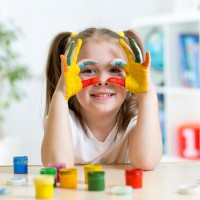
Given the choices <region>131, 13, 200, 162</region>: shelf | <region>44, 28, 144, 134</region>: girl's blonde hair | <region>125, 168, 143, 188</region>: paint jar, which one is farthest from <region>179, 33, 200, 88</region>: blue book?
<region>125, 168, 143, 188</region>: paint jar

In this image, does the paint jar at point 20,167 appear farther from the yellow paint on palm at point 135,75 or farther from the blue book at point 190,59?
the blue book at point 190,59

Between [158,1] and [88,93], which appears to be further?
[158,1]

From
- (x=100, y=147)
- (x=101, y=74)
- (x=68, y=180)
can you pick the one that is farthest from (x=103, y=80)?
(x=68, y=180)

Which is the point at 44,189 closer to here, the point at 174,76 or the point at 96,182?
the point at 96,182

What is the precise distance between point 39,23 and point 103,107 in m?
2.62

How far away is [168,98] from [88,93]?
218 cm

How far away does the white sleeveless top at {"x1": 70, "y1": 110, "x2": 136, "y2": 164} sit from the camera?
55.6 inches

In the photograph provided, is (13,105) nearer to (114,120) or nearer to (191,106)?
(191,106)

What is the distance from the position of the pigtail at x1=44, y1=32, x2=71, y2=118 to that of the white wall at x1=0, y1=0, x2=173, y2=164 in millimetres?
2231

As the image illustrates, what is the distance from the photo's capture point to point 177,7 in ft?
11.3

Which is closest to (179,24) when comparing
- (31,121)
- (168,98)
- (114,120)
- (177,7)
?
(177,7)

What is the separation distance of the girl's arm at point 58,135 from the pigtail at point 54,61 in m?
0.26

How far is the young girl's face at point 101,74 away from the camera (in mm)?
1253

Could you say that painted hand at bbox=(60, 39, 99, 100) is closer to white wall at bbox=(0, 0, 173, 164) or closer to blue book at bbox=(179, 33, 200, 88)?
blue book at bbox=(179, 33, 200, 88)
